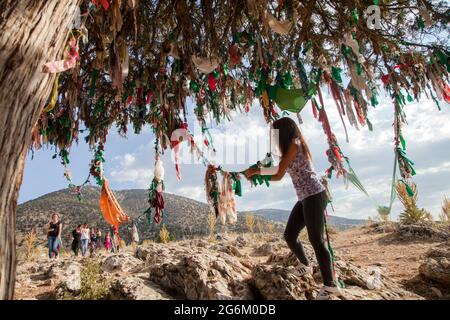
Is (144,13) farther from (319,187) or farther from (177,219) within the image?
(177,219)

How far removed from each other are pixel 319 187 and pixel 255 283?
1273mm

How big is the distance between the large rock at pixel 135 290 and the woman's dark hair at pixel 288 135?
1.90 meters

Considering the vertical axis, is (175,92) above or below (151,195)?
above

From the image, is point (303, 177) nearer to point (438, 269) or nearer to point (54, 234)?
point (438, 269)

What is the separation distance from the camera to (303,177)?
8.76 feet

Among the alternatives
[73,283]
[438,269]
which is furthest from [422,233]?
[73,283]

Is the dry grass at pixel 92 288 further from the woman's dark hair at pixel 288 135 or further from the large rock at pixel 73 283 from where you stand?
the woman's dark hair at pixel 288 135

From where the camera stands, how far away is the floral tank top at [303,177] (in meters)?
2.61

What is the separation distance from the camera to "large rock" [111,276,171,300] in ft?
10.3

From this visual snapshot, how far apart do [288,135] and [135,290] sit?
84.6 inches

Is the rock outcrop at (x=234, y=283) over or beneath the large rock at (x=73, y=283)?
over

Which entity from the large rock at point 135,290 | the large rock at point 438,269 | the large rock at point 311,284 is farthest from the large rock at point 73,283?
the large rock at point 438,269
